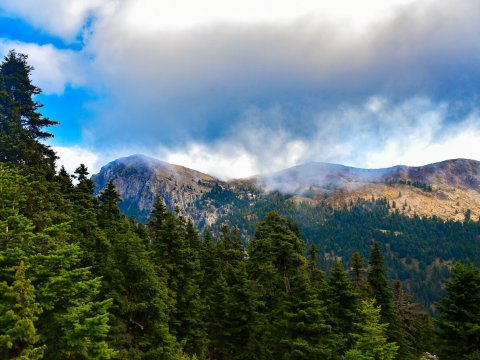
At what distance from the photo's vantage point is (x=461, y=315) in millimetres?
32375

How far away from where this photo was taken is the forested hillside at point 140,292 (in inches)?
755

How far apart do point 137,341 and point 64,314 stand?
11766 mm

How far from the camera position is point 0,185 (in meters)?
23.0

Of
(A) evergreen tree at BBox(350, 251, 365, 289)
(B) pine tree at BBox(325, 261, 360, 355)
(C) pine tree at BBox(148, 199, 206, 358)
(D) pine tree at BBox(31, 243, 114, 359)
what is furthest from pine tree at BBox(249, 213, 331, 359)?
(D) pine tree at BBox(31, 243, 114, 359)

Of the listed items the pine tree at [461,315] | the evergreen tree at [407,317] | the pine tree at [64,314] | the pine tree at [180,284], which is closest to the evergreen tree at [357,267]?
the evergreen tree at [407,317]

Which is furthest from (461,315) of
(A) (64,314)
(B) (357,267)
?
(A) (64,314)

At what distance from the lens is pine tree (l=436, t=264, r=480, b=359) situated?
103 feet

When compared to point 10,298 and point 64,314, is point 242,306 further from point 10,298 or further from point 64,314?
point 10,298

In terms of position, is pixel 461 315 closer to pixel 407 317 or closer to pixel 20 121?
pixel 407 317

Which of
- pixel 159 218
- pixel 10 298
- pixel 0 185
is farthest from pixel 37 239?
pixel 159 218

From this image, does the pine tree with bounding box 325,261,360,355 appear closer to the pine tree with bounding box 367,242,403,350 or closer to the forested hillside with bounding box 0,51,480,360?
the forested hillside with bounding box 0,51,480,360

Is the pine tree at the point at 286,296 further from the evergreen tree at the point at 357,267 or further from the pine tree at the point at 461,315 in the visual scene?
the pine tree at the point at 461,315

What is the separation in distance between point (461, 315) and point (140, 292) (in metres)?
26.1

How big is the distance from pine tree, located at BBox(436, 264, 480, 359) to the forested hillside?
0.09 meters
